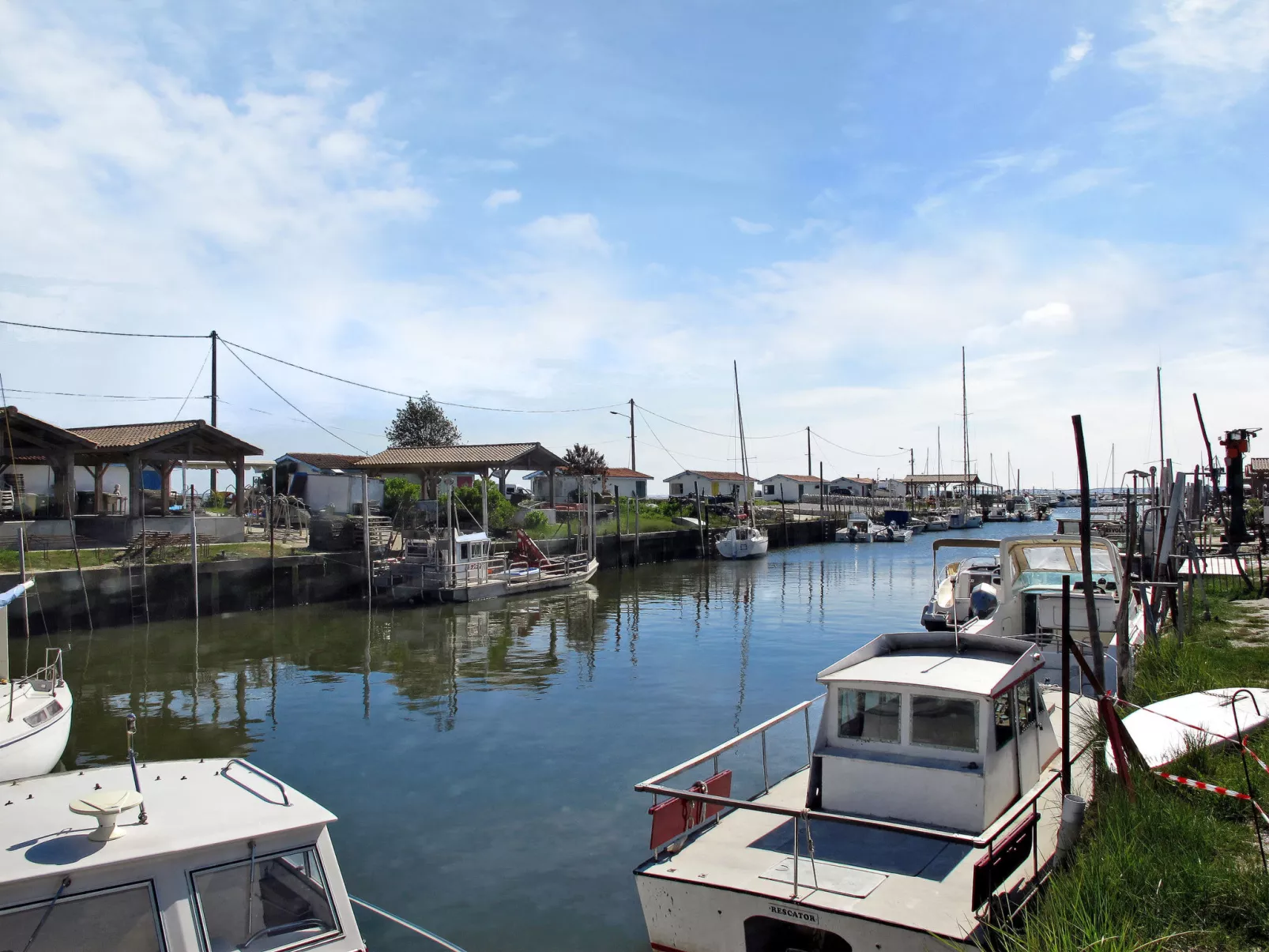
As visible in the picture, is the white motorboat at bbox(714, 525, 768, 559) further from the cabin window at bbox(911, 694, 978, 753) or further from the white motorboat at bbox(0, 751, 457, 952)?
the white motorboat at bbox(0, 751, 457, 952)

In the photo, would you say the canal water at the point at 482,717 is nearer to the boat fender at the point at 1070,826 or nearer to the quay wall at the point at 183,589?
the quay wall at the point at 183,589

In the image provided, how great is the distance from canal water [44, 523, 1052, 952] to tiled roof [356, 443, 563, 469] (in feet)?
21.0

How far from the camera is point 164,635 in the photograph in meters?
26.8

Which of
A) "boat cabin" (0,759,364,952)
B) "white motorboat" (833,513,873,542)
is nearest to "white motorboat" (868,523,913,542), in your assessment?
"white motorboat" (833,513,873,542)

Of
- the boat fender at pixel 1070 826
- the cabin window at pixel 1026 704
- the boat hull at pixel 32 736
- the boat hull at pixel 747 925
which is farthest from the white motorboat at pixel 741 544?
the boat hull at pixel 747 925

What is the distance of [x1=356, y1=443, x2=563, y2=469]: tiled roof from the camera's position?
37.8 m

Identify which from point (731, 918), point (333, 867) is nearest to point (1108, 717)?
point (731, 918)

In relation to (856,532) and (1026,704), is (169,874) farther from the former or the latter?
(856,532)

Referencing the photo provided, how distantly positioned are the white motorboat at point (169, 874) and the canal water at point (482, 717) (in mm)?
3243

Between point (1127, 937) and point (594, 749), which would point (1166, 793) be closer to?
point (1127, 937)

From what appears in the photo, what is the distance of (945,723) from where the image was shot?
27.3ft

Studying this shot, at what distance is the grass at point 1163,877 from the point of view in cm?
577

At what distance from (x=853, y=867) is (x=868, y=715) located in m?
1.55

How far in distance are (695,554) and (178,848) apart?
53.4 metres
